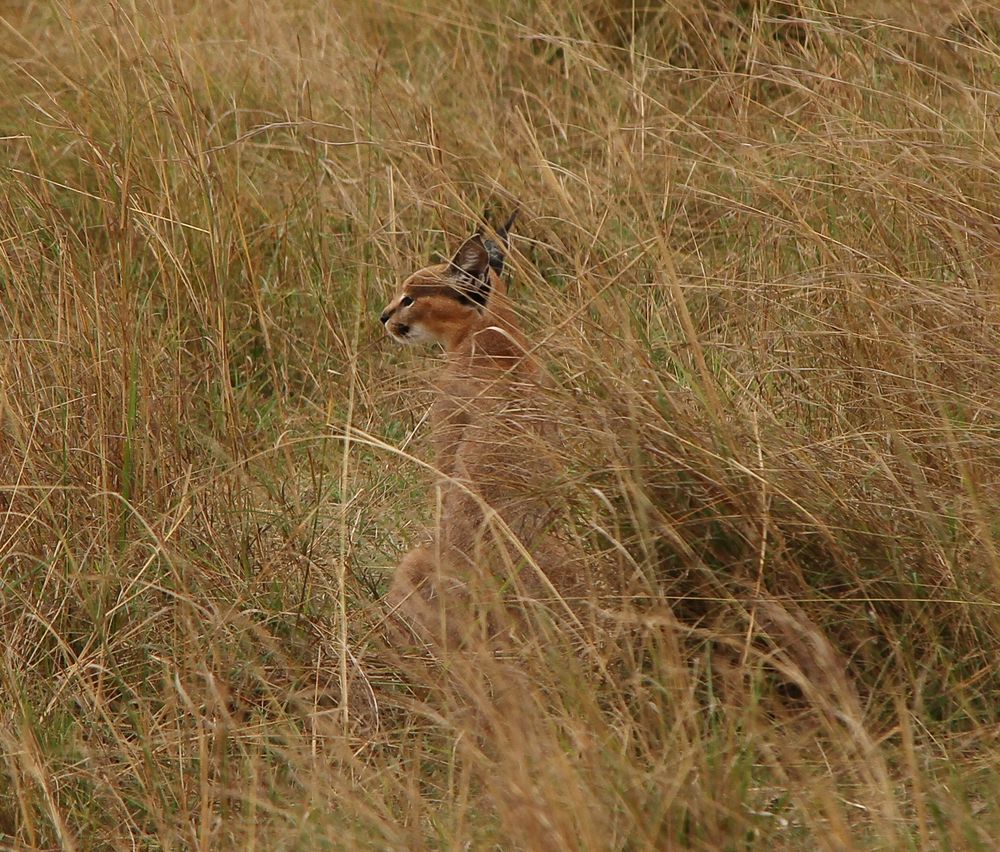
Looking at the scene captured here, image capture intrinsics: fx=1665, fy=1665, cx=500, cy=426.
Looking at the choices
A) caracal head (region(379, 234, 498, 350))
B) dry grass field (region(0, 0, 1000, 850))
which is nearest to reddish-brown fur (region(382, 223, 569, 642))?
dry grass field (region(0, 0, 1000, 850))

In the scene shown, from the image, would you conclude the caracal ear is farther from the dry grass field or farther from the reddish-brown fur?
the dry grass field

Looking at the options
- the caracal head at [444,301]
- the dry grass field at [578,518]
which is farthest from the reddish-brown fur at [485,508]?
the caracal head at [444,301]

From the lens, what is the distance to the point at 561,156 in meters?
5.41

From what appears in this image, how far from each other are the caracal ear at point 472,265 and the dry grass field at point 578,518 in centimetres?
35

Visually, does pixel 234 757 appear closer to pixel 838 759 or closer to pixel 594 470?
pixel 594 470

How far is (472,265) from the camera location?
4340mm

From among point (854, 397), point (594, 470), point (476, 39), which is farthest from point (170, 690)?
point (476, 39)

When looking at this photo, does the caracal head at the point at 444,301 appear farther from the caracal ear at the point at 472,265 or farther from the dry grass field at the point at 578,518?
the dry grass field at the point at 578,518

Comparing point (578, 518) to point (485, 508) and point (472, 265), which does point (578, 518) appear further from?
point (472, 265)

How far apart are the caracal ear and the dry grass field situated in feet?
1.15

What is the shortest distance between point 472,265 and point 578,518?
1220 mm

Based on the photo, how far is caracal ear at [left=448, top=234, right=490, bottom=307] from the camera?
429 centimetres

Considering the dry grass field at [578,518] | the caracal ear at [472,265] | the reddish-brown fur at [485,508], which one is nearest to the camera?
the dry grass field at [578,518]

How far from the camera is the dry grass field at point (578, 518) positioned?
267 cm
